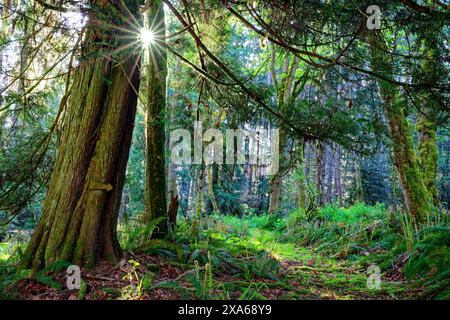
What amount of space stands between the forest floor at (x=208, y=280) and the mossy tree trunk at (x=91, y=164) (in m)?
0.31

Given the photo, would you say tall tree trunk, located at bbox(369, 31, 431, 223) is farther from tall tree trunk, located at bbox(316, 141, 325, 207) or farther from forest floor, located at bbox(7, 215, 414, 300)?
forest floor, located at bbox(7, 215, 414, 300)

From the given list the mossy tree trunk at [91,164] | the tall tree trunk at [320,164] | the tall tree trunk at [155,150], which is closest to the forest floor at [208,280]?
the mossy tree trunk at [91,164]

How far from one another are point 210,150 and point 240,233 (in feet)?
13.2

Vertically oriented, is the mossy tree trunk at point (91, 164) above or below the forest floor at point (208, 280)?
above

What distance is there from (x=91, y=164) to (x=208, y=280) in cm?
190

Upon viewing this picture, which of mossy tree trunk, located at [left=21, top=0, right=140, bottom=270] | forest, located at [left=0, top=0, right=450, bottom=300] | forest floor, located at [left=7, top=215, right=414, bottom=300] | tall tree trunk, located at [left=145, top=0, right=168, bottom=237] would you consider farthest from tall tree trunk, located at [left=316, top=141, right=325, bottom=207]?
tall tree trunk, located at [left=145, top=0, right=168, bottom=237]

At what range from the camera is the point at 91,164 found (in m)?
3.77

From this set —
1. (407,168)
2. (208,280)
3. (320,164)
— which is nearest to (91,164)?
(208,280)

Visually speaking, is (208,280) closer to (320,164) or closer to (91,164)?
(91,164)

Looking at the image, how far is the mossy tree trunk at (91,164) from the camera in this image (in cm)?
355

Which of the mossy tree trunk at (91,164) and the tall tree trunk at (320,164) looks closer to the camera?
the mossy tree trunk at (91,164)

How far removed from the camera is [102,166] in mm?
3779

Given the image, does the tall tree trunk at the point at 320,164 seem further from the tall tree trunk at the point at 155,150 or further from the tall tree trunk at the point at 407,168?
the tall tree trunk at the point at 155,150

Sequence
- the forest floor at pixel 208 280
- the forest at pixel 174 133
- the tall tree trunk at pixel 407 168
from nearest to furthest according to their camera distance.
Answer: the forest floor at pixel 208 280, the forest at pixel 174 133, the tall tree trunk at pixel 407 168
